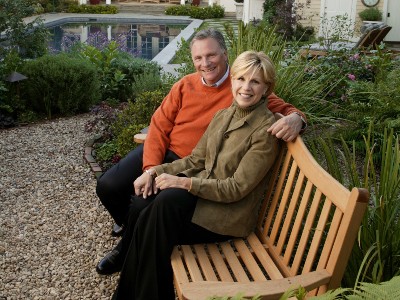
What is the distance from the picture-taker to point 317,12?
1712 centimetres

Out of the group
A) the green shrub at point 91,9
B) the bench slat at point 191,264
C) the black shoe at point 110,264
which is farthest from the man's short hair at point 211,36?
the green shrub at point 91,9

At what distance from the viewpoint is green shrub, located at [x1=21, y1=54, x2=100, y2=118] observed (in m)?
6.84

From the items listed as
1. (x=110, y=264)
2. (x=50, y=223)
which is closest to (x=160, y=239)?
(x=110, y=264)

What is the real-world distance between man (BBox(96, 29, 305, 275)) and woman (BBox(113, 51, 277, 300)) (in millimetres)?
311

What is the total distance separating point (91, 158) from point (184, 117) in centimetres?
231

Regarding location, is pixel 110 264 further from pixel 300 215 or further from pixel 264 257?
pixel 300 215

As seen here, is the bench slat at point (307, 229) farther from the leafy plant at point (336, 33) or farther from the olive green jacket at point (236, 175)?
the leafy plant at point (336, 33)

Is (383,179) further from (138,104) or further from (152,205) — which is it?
(138,104)

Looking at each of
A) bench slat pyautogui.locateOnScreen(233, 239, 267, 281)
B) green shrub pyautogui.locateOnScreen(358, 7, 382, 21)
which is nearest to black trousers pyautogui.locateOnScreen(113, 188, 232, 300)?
bench slat pyautogui.locateOnScreen(233, 239, 267, 281)

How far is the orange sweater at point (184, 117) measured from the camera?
3.13 metres

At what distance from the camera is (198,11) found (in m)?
26.3

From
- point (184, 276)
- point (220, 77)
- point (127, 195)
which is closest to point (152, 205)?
point (184, 276)

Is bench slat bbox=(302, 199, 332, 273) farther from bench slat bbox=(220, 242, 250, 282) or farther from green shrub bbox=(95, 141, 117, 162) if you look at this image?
green shrub bbox=(95, 141, 117, 162)

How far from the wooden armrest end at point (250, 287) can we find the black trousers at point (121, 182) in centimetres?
126
